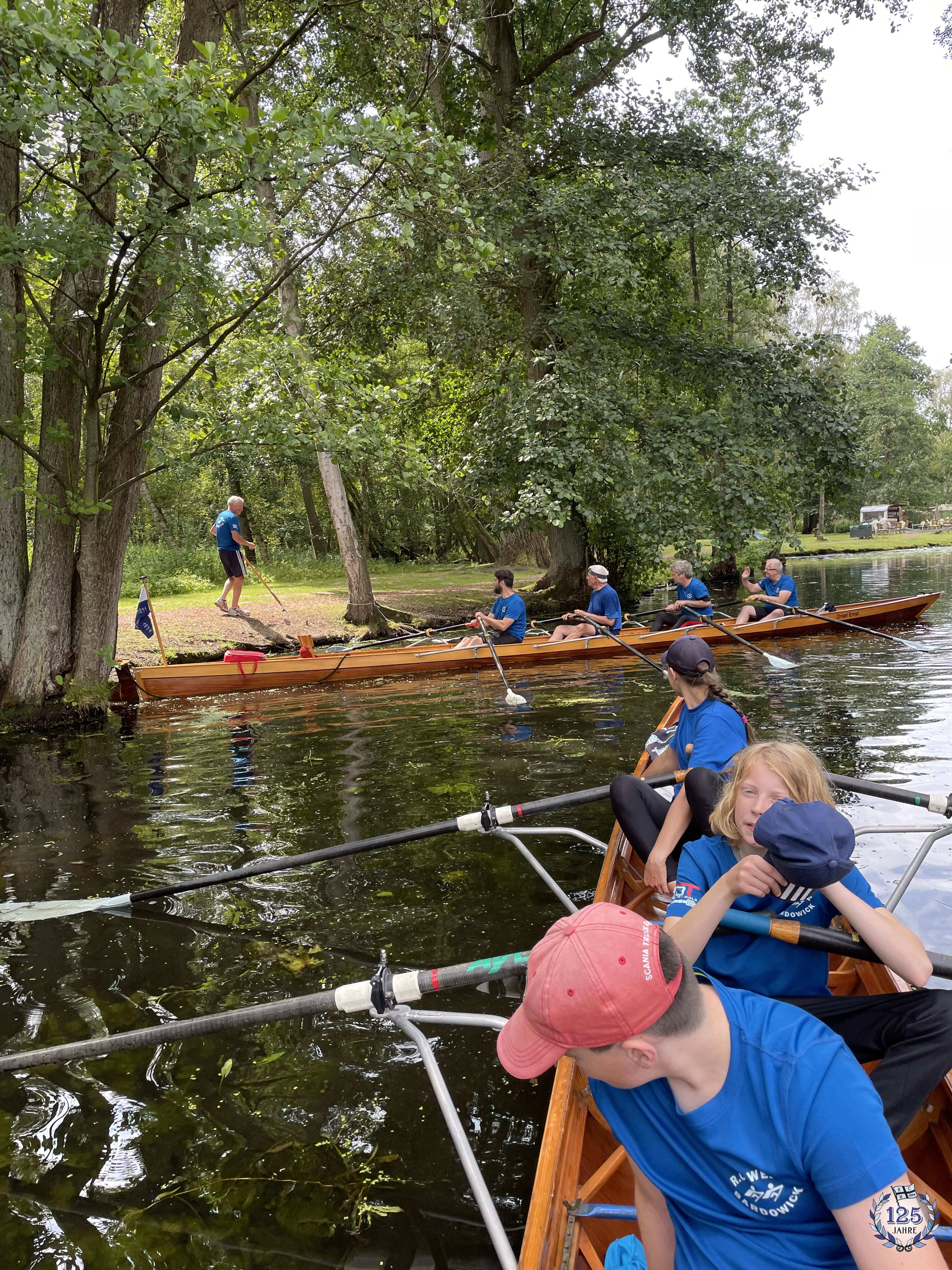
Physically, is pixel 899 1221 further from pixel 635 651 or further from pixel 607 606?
pixel 607 606

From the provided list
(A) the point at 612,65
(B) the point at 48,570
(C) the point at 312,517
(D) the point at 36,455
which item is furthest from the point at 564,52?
(C) the point at 312,517

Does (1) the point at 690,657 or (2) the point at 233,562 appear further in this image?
(2) the point at 233,562

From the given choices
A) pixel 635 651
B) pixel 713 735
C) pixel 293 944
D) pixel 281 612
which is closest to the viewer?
pixel 713 735

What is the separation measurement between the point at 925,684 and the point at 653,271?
12308 millimetres

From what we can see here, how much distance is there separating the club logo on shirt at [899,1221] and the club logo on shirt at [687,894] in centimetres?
128

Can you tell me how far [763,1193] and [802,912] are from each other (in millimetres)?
1235

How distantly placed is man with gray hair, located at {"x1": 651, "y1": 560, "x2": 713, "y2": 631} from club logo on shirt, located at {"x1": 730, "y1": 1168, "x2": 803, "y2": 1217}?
1128cm

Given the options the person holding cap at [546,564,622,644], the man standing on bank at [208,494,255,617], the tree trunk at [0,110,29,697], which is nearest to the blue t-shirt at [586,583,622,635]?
the person holding cap at [546,564,622,644]

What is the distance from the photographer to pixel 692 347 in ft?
59.1

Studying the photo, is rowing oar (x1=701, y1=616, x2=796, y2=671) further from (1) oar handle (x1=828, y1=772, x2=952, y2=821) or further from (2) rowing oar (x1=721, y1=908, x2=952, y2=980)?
(2) rowing oar (x1=721, y1=908, x2=952, y2=980)

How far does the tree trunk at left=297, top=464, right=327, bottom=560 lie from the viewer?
29547 mm

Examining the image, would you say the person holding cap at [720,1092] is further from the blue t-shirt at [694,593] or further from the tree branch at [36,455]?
the blue t-shirt at [694,593]

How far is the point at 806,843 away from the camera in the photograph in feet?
7.23

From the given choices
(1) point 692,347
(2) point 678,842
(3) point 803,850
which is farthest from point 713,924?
(1) point 692,347
